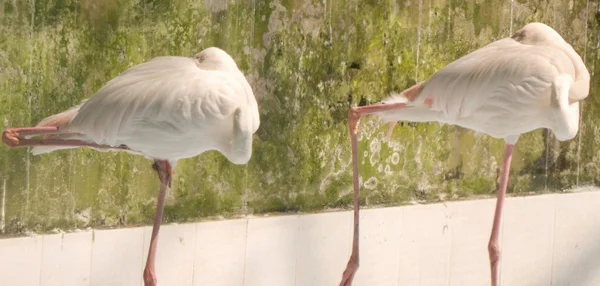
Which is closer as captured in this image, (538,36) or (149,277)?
(149,277)

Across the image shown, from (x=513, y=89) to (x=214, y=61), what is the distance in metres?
0.79

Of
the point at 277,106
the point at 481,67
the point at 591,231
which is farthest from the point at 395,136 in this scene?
the point at 591,231

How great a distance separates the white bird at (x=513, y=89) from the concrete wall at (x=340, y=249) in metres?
0.65

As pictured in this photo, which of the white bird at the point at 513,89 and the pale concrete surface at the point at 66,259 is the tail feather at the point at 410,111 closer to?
the white bird at the point at 513,89

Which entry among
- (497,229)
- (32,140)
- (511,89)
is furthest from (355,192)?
(32,140)

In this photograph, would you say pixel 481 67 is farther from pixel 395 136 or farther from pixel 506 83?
pixel 395 136

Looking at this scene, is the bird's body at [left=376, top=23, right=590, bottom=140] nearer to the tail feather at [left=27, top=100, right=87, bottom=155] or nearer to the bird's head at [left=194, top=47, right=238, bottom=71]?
the bird's head at [left=194, top=47, right=238, bottom=71]

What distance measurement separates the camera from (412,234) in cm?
337

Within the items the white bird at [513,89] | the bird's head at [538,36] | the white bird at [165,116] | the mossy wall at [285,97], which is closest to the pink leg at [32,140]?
the white bird at [165,116]

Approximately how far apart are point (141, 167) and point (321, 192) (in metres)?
0.75

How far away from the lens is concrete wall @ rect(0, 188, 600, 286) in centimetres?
242

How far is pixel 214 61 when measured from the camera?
7.06ft

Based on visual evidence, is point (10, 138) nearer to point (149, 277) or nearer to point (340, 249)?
point (149, 277)

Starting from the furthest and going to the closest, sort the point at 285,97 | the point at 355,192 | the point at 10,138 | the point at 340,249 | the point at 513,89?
the point at 340,249 < the point at 285,97 < the point at 355,192 < the point at 513,89 < the point at 10,138
